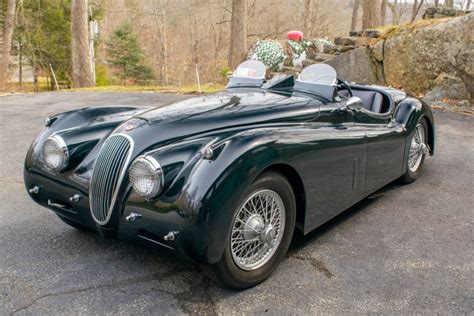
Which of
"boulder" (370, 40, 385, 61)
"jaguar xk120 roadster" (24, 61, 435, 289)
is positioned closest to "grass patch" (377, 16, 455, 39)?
"boulder" (370, 40, 385, 61)

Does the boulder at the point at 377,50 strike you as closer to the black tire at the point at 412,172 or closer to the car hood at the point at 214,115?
the black tire at the point at 412,172

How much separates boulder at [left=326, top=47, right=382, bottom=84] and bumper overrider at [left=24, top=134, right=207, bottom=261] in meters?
9.22

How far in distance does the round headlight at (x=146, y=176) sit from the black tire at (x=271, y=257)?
48 centimetres

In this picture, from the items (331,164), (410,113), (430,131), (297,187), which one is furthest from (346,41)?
(297,187)

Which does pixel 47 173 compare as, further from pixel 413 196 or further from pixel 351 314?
pixel 413 196

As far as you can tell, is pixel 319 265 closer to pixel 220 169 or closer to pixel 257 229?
pixel 257 229

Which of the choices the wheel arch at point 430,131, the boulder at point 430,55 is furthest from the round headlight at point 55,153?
the boulder at point 430,55

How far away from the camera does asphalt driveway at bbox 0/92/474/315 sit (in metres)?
2.58

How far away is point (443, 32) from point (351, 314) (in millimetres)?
9105

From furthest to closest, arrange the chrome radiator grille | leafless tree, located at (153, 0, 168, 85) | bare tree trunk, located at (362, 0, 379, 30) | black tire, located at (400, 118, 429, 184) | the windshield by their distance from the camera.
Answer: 1. leafless tree, located at (153, 0, 168, 85)
2. bare tree trunk, located at (362, 0, 379, 30)
3. black tire, located at (400, 118, 429, 184)
4. the windshield
5. the chrome radiator grille

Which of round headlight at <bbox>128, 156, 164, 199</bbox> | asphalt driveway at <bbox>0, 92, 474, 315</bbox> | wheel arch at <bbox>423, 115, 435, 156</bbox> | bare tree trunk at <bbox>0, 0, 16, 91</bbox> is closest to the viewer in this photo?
round headlight at <bbox>128, 156, 164, 199</bbox>

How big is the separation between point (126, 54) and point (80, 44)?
54.0ft

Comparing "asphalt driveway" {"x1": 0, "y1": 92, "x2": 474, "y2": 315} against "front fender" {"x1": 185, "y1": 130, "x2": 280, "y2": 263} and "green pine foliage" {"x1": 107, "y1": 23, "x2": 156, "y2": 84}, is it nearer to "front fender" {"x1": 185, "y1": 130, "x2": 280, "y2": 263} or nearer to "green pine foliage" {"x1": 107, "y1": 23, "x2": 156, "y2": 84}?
"front fender" {"x1": 185, "y1": 130, "x2": 280, "y2": 263}

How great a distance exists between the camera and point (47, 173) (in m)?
3.03
